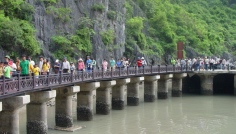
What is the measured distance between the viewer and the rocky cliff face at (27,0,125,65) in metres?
39.0

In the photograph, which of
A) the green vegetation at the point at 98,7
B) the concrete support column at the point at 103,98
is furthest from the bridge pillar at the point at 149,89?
the green vegetation at the point at 98,7

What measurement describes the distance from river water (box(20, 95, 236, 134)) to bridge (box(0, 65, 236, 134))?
39.7 inches

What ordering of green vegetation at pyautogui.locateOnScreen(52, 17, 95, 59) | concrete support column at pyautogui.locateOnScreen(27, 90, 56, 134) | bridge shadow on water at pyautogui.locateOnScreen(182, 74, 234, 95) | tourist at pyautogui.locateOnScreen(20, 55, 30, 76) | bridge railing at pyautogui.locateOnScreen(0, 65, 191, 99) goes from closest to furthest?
bridge railing at pyautogui.locateOnScreen(0, 65, 191, 99) → tourist at pyautogui.locateOnScreen(20, 55, 30, 76) → concrete support column at pyautogui.locateOnScreen(27, 90, 56, 134) → green vegetation at pyautogui.locateOnScreen(52, 17, 95, 59) → bridge shadow on water at pyautogui.locateOnScreen(182, 74, 234, 95)

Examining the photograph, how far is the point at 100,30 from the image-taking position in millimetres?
47781

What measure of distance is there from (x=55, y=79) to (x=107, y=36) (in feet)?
90.5

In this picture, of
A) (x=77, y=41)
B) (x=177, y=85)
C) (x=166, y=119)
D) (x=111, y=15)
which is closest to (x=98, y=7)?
(x=111, y=15)

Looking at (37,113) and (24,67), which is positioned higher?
(24,67)

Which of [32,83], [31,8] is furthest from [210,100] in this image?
[32,83]

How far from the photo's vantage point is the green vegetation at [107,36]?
47469 mm

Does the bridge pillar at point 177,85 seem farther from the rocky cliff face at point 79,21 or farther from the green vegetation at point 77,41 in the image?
the green vegetation at point 77,41

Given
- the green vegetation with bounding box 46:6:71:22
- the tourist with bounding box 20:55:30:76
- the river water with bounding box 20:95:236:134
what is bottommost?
the river water with bounding box 20:95:236:134

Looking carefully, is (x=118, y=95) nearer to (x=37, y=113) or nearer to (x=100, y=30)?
(x=37, y=113)

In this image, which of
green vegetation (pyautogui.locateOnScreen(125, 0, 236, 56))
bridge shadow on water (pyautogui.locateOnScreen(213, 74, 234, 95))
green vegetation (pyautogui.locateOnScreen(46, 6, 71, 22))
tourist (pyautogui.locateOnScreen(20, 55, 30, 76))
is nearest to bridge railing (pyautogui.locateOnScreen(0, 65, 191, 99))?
tourist (pyautogui.locateOnScreen(20, 55, 30, 76))

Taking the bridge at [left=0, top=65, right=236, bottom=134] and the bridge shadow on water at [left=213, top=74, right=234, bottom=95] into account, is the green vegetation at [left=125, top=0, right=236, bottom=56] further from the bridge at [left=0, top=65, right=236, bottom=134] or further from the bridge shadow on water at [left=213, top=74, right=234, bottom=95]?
the bridge at [left=0, top=65, right=236, bottom=134]
